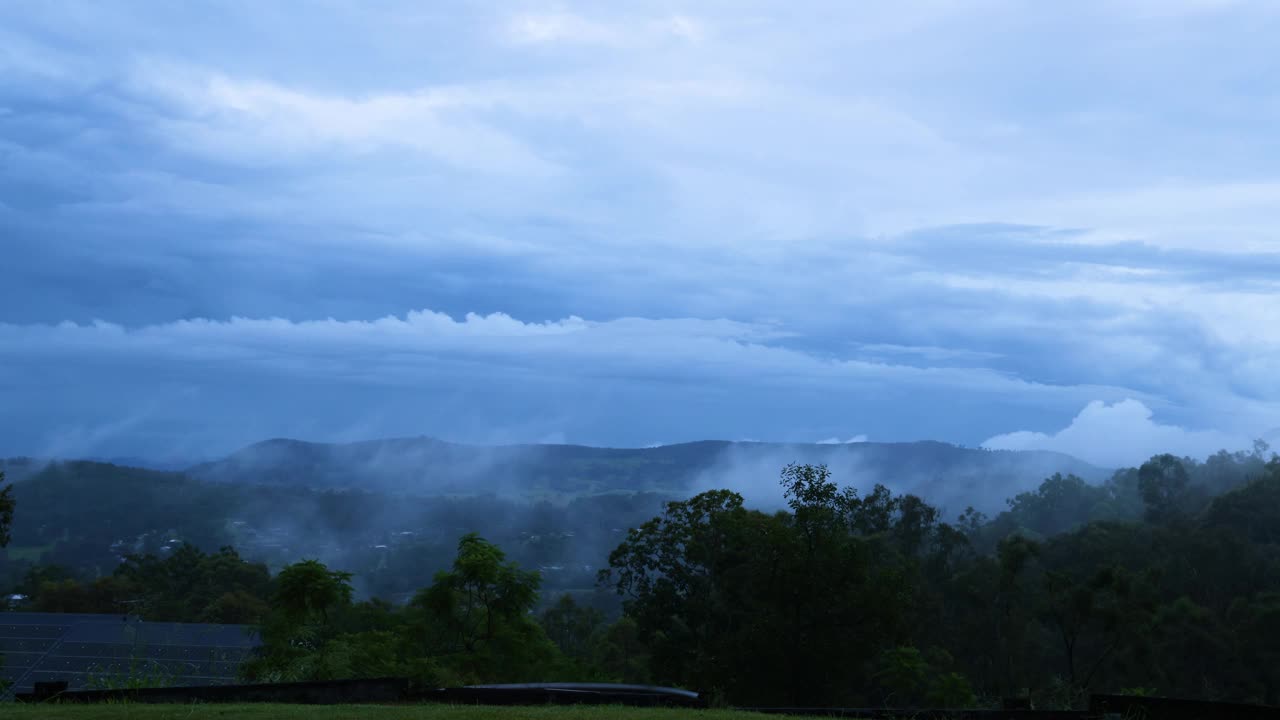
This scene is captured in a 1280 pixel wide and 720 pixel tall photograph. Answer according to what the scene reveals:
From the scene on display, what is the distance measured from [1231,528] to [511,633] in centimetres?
3759

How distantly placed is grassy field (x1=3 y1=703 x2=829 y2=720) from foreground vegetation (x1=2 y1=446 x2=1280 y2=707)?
261 centimetres

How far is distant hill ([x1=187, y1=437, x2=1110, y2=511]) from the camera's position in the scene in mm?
114438

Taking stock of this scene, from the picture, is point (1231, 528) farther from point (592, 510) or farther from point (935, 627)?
point (592, 510)

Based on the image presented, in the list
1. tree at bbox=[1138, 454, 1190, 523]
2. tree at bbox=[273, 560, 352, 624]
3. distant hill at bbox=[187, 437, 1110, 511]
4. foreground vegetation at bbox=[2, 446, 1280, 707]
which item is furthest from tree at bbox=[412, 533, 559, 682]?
distant hill at bbox=[187, 437, 1110, 511]

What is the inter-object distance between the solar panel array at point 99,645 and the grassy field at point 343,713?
1159 centimetres

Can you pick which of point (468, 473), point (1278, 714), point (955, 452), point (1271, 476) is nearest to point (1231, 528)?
point (1271, 476)

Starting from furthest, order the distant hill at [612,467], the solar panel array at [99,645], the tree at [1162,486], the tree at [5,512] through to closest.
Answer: the distant hill at [612,467]
the tree at [1162,486]
the tree at [5,512]
the solar panel array at [99,645]

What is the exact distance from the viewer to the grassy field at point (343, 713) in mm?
7742

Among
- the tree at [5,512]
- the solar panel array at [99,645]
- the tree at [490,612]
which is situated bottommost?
the solar panel array at [99,645]

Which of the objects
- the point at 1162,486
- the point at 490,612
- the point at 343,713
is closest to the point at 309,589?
the point at 490,612

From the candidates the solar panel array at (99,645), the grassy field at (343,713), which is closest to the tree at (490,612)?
the solar panel array at (99,645)

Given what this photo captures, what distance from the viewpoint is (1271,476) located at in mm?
52469

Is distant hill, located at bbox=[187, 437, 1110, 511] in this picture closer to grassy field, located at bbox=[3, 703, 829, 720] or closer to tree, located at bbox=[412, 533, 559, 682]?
tree, located at bbox=[412, 533, 559, 682]

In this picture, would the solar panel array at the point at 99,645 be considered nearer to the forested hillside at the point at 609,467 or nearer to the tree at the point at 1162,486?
the tree at the point at 1162,486
